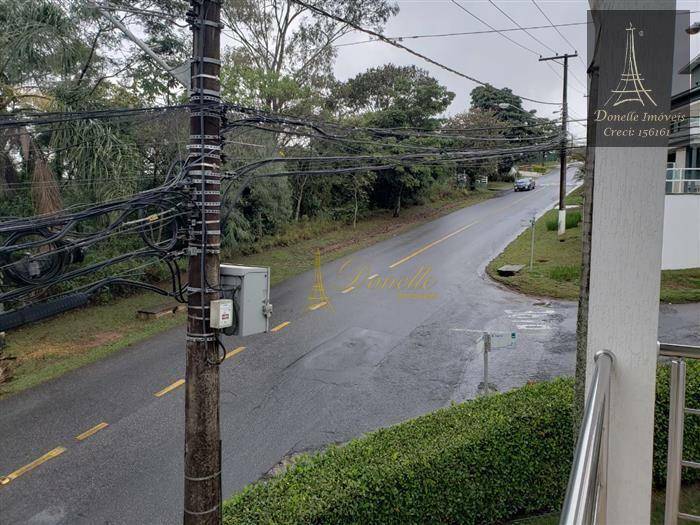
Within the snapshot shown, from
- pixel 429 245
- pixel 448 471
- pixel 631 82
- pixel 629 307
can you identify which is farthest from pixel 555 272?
pixel 629 307

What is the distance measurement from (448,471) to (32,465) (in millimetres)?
6032

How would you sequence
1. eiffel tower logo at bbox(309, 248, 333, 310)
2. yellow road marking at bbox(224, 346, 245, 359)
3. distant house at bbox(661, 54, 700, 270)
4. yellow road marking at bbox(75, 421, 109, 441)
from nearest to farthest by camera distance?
yellow road marking at bbox(75, 421, 109, 441) < yellow road marking at bbox(224, 346, 245, 359) < eiffel tower logo at bbox(309, 248, 333, 310) < distant house at bbox(661, 54, 700, 270)

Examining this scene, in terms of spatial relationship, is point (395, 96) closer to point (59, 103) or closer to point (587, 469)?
point (59, 103)

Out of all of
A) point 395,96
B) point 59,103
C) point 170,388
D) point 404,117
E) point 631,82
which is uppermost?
point 395,96

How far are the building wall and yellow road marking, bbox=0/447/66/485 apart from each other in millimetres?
15853

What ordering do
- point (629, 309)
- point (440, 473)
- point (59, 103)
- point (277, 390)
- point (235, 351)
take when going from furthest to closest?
point (59, 103)
point (235, 351)
point (277, 390)
point (440, 473)
point (629, 309)

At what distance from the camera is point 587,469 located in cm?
145

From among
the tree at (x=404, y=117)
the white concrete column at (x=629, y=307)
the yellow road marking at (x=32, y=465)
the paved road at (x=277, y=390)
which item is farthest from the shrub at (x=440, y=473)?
the tree at (x=404, y=117)

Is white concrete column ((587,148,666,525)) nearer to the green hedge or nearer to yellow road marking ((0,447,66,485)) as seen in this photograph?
the green hedge

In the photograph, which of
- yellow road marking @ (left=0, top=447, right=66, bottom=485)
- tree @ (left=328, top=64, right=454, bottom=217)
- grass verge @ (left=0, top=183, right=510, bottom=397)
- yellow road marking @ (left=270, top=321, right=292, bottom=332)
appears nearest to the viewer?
yellow road marking @ (left=0, top=447, right=66, bottom=485)

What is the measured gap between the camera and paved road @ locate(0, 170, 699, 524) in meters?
7.11

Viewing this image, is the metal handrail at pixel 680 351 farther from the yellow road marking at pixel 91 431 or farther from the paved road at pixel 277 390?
the yellow road marking at pixel 91 431

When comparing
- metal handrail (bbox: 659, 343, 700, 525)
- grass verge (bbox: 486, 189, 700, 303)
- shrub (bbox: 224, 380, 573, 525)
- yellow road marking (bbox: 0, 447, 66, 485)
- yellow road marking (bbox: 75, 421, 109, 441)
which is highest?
metal handrail (bbox: 659, 343, 700, 525)

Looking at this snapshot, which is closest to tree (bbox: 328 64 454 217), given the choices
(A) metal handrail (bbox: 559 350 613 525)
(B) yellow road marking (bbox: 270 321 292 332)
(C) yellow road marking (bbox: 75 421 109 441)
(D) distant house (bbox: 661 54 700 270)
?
(D) distant house (bbox: 661 54 700 270)
